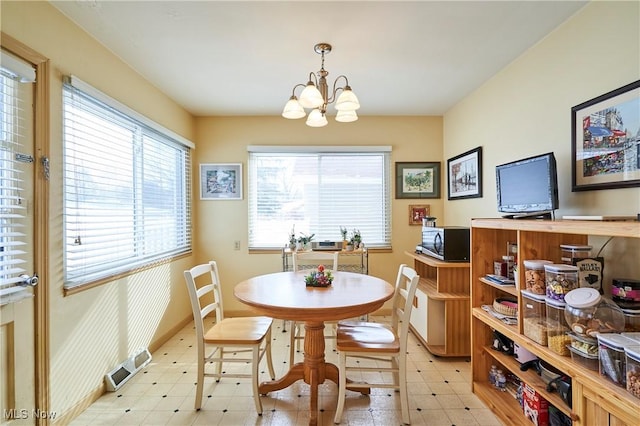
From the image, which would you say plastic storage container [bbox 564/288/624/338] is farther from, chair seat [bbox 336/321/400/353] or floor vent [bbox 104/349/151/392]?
floor vent [bbox 104/349/151/392]

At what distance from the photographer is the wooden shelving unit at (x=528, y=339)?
1115 mm

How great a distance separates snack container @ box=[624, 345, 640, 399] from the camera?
1.05 m

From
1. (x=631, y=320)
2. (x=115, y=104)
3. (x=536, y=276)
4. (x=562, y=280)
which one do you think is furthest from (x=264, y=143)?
(x=631, y=320)

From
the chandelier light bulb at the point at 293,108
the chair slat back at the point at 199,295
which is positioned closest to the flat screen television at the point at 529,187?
the chandelier light bulb at the point at 293,108

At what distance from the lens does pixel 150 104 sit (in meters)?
2.71

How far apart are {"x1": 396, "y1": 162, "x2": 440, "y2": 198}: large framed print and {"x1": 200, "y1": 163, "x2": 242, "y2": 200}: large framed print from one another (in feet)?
6.76

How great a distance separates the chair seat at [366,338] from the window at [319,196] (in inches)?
65.9

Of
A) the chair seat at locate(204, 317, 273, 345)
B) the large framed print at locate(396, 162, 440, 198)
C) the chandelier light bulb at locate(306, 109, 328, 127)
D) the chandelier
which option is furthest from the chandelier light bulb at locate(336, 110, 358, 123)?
the large framed print at locate(396, 162, 440, 198)

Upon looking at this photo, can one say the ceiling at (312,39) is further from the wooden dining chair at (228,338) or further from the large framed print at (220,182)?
the wooden dining chair at (228,338)

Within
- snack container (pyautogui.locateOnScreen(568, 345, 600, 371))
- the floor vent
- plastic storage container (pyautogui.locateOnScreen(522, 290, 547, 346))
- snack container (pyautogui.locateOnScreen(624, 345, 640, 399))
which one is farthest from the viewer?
the floor vent

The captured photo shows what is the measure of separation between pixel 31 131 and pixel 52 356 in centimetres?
129

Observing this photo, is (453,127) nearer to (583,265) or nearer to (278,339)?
(583,265)

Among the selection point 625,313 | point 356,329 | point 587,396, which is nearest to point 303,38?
point 356,329

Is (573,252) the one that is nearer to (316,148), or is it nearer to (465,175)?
(465,175)
